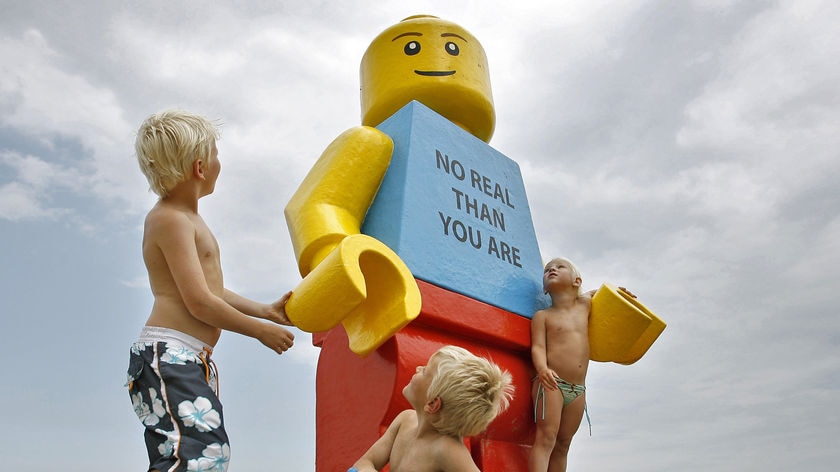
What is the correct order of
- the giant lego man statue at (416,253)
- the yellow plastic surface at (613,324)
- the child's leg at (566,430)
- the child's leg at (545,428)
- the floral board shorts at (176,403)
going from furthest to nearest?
the yellow plastic surface at (613,324)
the child's leg at (566,430)
the child's leg at (545,428)
the giant lego man statue at (416,253)
the floral board shorts at (176,403)

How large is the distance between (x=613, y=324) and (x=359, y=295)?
1226mm

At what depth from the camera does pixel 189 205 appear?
171 cm

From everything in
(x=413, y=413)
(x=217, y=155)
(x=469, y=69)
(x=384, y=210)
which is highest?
(x=469, y=69)

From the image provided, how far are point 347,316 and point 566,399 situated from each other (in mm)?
925

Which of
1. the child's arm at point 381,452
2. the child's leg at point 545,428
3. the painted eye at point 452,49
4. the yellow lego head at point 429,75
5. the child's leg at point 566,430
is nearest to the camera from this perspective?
the child's arm at point 381,452

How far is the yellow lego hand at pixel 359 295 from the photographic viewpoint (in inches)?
74.9

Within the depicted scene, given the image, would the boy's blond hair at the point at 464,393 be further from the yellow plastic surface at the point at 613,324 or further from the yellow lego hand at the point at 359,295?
the yellow plastic surface at the point at 613,324

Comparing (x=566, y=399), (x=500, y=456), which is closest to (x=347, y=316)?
(x=500, y=456)

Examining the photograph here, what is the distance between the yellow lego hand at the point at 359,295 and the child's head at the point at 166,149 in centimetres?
47

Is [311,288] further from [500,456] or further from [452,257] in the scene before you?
[500,456]

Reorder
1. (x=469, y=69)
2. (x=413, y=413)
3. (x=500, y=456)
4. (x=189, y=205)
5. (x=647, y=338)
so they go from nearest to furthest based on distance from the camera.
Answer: (x=189, y=205) < (x=413, y=413) < (x=500, y=456) < (x=647, y=338) < (x=469, y=69)

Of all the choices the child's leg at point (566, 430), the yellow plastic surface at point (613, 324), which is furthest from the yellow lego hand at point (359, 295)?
the yellow plastic surface at point (613, 324)

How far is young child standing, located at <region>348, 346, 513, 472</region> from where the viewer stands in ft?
5.40

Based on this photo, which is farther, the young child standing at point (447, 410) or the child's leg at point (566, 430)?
the child's leg at point (566, 430)
